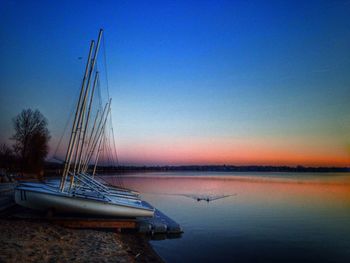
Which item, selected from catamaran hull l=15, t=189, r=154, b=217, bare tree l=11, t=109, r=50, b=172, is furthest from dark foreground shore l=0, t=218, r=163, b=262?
bare tree l=11, t=109, r=50, b=172

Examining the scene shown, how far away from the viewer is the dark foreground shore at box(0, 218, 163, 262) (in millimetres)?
9562

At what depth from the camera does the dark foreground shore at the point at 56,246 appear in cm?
956

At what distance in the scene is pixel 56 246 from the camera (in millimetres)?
11133

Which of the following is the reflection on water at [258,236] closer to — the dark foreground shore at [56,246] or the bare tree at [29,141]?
the dark foreground shore at [56,246]

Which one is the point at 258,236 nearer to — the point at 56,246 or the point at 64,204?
the point at 64,204

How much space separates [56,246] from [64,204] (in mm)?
5826

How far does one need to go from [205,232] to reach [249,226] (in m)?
5.13

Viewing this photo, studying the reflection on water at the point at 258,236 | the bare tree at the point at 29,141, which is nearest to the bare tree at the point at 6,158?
the bare tree at the point at 29,141

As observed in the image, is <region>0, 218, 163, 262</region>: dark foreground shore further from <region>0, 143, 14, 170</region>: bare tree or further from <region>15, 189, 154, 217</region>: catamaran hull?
<region>0, 143, 14, 170</region>: bare tree

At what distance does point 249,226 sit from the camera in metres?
25.2

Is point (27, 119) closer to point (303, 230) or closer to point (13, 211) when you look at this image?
point (13, 211)

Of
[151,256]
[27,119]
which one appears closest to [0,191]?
[151,256]

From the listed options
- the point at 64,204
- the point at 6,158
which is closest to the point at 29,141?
the point at 6,158

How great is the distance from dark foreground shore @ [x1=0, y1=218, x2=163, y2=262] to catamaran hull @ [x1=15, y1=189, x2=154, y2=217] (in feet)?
4.23
